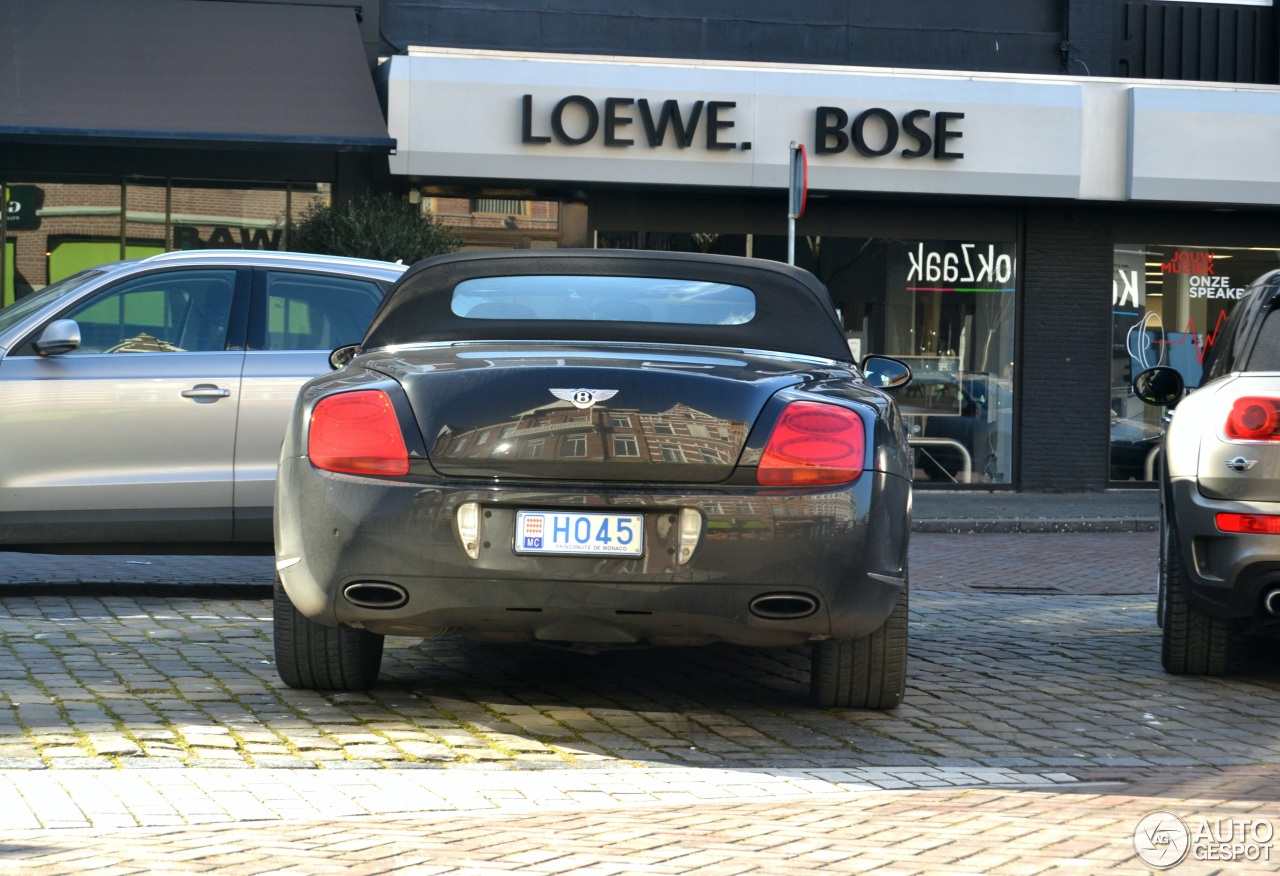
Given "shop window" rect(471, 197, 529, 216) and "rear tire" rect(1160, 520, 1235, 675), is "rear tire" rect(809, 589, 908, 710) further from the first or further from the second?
"shop window" rect(471, 197, 529, 216)

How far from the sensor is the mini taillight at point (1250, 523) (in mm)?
6016

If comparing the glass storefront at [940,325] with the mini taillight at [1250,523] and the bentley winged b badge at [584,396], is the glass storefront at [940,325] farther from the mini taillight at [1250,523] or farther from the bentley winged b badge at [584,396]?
the bentley winged b badge at [584,396]

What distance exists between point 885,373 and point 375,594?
7.46 ft

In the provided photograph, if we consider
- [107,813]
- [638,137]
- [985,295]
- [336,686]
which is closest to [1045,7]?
[985,295]

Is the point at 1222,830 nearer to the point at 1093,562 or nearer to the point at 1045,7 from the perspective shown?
the point at 1093,562

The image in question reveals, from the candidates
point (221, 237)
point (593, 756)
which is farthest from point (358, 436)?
point (221, 237)

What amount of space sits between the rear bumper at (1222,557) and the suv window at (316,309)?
13.1 ft

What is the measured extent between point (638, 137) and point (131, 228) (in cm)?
500

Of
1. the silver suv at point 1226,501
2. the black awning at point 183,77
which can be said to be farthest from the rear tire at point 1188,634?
the black awning at point 183,77

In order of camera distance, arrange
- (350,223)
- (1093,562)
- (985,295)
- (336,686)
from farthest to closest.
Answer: (985,295)
(350,223)
(1093,562)
(336,686)

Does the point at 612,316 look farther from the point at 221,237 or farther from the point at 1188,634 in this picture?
the point at 221,237

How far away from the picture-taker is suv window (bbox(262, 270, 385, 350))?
838 cm

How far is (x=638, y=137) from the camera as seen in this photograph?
1681 cm

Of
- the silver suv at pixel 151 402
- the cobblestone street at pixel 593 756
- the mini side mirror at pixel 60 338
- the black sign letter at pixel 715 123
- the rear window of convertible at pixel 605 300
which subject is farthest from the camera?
the black sign letter at pixel 715 123
